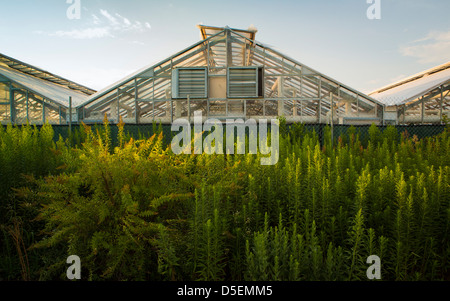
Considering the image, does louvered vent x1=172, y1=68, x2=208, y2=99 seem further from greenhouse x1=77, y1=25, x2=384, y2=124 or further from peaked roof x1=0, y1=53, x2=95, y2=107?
peaked roof x1=0, y1=53, x2=95, y2=107

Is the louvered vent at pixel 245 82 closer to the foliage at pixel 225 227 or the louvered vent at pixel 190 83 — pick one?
the louvered vent at pixel 190 83

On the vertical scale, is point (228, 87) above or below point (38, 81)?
below

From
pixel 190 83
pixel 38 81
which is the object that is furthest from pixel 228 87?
pixel 38 81

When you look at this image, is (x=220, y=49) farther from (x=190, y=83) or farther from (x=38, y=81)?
(x=38, y=81)

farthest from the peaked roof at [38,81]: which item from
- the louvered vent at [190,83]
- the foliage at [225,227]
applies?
the foliage at [225,227]

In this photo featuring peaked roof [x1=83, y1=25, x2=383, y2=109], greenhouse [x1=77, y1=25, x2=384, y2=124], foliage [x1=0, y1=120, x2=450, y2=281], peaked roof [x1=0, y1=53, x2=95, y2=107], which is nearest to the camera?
foliage [x1=0, y1=120, x2=450, y2=281]

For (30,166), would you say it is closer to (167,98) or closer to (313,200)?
(313,200)

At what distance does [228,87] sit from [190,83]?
1876 mm

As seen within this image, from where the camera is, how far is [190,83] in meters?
14.7

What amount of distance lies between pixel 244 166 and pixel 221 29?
12.9 m

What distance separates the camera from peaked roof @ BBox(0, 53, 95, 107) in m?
17.0

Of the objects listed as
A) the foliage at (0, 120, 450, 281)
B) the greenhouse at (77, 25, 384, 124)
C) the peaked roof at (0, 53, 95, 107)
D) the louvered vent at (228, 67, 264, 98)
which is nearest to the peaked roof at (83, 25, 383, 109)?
the greenhouse at (77, 25, 384, 124)

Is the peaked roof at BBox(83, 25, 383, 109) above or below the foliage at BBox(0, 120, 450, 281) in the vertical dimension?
above

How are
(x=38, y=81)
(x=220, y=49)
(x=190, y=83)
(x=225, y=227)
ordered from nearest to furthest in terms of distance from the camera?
(x=225, y=227), (x=190, y=83), (x=220, y=49), (x=38, y=81)
